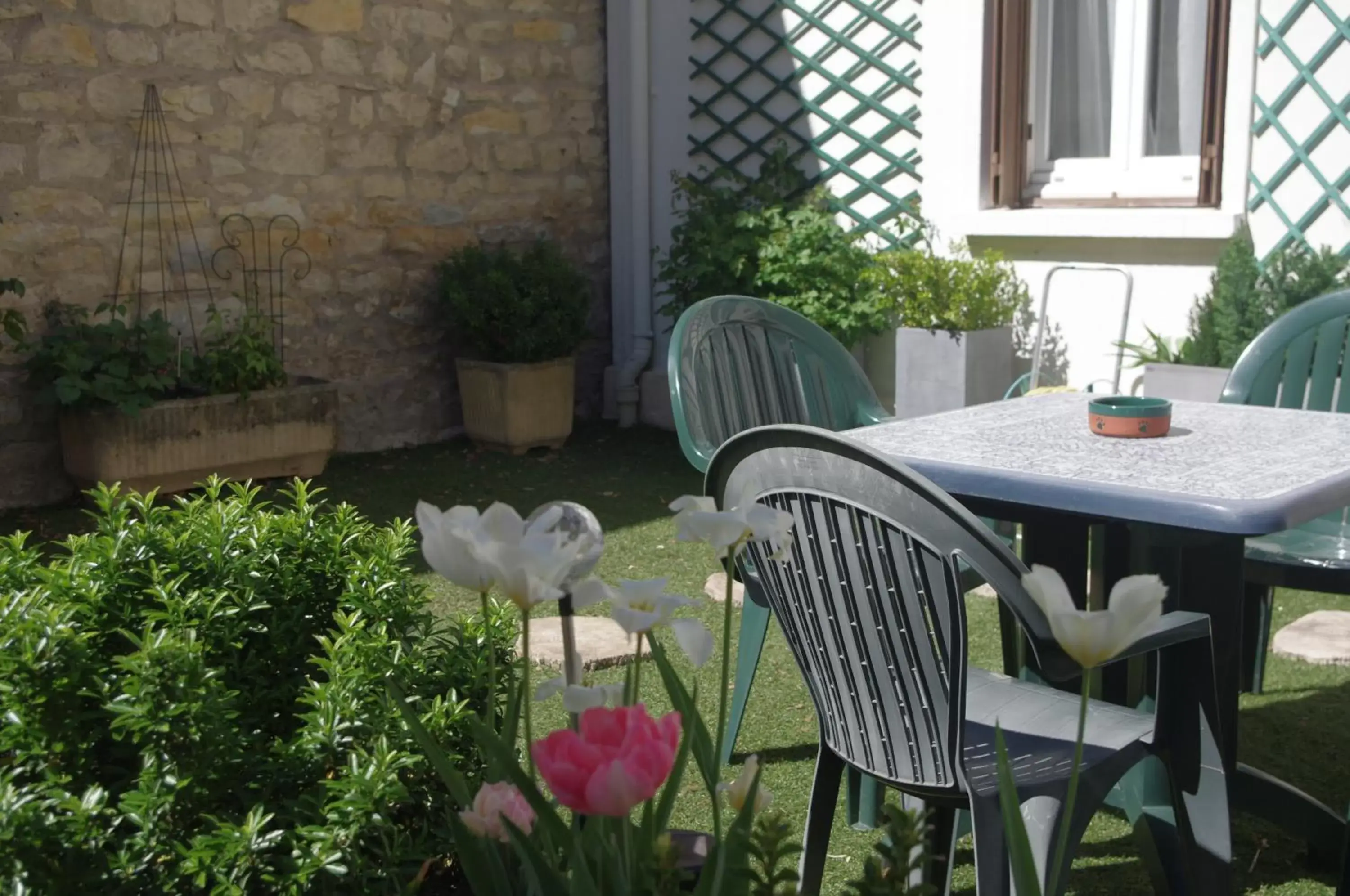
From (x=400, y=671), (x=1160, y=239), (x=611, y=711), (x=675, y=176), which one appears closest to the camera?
(x=611, y=711)

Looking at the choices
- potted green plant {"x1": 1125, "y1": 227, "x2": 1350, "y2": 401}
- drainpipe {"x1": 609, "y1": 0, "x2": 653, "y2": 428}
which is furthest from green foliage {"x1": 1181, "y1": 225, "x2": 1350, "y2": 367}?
drainpipe {"x1": 609, "y1": 0, "x2": 653, "y2": 428}

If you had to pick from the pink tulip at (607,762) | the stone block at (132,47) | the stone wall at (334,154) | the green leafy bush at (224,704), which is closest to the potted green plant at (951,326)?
the stone wall at (334,154)

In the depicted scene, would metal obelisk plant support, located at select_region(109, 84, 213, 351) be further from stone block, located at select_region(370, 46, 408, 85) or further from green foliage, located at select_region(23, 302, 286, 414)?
stone block, located at select_region(370, 46, 408, 85)

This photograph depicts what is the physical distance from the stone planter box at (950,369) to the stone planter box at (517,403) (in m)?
1.51

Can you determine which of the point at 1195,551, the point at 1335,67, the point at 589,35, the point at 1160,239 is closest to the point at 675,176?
the point at 589,35

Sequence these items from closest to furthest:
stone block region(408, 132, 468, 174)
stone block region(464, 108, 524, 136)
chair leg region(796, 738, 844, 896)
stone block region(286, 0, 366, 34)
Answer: chair leg region(796, 738, 844, 896)
stone block region(286, 0, 366, 34)
stone block region(408, 132, 468, 174)
stone block region(464, 108, 524, 136)

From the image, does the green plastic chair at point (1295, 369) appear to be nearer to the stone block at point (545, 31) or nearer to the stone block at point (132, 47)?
the stone block at point (132, 47)

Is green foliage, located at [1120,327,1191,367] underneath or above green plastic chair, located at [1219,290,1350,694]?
underneath

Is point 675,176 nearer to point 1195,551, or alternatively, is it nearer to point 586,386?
point 586,386

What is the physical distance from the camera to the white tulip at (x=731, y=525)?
99cm

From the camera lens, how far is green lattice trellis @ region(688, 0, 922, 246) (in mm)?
5852

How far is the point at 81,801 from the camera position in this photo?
123 cm

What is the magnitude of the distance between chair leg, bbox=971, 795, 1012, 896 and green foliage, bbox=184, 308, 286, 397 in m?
4.02

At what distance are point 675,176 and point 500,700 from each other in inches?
198
